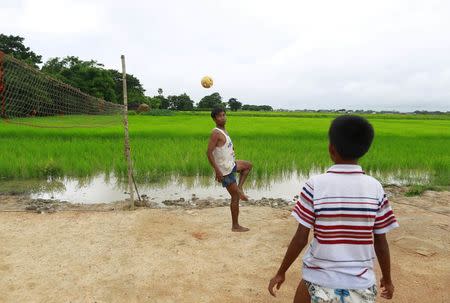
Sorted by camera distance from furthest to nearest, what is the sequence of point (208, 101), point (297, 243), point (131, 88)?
point (208, 101) → point (131, 88) → point (297, 243)

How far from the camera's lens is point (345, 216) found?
1.40 m

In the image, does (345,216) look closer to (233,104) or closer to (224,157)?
(224,157)

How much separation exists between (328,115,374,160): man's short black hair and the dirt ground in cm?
177

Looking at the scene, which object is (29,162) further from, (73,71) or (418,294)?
(73,71)

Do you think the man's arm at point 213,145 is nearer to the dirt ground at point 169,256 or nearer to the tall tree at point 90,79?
the dirt ground at point 169,256

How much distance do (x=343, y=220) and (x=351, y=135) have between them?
A: 1.08ft

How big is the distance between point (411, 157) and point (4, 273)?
9.70 meters

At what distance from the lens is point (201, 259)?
3.46 m

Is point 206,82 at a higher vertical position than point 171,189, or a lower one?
higher

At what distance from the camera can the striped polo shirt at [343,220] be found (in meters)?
1.40

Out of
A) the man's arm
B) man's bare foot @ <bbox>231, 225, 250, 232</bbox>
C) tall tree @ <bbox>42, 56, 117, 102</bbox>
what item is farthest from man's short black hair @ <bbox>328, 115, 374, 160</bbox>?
tall tree @ <bbox>42, 56, 117, 102</bbox>

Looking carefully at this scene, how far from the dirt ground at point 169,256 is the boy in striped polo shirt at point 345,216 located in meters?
1.48

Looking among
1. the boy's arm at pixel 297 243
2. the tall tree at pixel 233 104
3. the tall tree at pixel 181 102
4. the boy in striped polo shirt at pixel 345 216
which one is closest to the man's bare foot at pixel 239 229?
the boy's arm at pixel 297 243

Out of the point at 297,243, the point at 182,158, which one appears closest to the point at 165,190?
the point at 182,158
